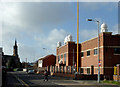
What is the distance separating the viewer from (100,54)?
4569cm

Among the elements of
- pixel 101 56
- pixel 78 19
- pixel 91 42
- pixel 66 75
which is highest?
pixel 78 19

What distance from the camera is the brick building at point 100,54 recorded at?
44.4 m

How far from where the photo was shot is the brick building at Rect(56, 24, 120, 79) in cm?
4438

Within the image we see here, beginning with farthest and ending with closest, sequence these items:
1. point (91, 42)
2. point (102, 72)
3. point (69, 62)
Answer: point (69, 62), point (91, 42), point (102, 72)

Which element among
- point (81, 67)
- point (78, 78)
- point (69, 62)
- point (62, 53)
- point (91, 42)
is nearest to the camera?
point (78, 78)

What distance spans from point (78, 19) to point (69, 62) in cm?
1467

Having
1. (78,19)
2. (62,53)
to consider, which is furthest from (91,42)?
(62,53)

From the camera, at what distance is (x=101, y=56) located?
45.3m

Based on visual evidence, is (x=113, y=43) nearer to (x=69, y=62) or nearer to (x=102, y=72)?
(x=102, y=72)

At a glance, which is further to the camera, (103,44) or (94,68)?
(94,68)

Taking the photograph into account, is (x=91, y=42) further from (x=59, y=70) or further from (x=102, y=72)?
(x=59, y=70)

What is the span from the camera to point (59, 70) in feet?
208

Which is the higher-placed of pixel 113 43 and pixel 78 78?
pixel 113 43

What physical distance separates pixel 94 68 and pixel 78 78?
8.10 metres
